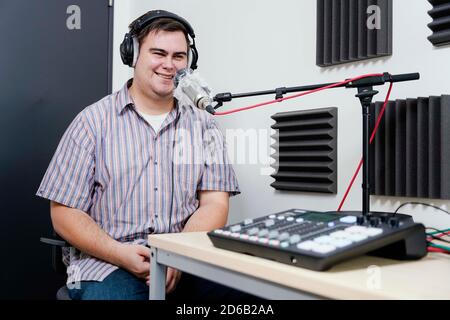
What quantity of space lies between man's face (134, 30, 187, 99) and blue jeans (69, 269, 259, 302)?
0.61 m

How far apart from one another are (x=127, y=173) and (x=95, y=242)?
237mm

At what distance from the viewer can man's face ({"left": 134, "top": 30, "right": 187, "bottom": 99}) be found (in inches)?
58.9

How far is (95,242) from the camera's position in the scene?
1259 mm

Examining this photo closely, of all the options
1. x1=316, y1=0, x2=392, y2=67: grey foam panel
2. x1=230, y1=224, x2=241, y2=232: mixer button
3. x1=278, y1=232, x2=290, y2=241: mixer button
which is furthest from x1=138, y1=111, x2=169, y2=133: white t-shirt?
x1=278, y1=232, x2=290, y2=241: mixer button

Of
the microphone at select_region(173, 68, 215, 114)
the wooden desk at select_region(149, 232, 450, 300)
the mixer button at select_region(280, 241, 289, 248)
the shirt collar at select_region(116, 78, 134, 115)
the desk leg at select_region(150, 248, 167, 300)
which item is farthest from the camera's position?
the shirt collar at select_region(116, 78, 134, 115)

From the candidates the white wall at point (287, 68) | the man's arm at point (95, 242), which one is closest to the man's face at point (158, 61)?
the white wall at point (287, 68)

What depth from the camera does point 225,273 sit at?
27.7 inches

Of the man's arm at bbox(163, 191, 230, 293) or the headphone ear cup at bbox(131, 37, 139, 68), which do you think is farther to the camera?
the headphone ear cup at bbox(131, 37, 139, 68)

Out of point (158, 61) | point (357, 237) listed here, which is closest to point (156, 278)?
point (357, 237)

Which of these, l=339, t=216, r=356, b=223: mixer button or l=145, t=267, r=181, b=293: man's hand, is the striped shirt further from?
l=339, t=216, r=356, b=223: mixer button

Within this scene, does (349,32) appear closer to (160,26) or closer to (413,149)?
(413,149)

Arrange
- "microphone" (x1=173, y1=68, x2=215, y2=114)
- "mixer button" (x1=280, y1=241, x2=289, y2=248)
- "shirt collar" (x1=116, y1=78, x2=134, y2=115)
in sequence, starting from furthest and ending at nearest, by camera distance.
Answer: "shirt collar" (x1=116, y1=78, x2=134, y2=115) < "microphone" (x1=173, y1=68, x2=215, y2=114) < "mixer button" (x1=280, y1=241, x2=289, y2=248)

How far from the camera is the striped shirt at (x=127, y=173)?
4.36ft
